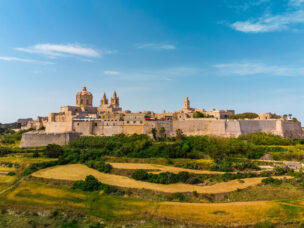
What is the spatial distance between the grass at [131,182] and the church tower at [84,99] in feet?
94.9

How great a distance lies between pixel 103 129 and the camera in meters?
39.7

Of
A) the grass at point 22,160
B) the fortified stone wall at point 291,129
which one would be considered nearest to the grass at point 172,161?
the grass at point 22,160

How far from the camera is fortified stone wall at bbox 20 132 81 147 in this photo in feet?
120

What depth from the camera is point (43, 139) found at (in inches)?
1462

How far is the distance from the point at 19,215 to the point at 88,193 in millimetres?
4401

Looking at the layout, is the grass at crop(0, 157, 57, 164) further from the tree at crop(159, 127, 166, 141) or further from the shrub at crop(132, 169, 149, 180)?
the tree at crop(159, 127, 166, 141)

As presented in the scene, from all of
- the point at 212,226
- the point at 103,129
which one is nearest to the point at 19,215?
the point at 212,226

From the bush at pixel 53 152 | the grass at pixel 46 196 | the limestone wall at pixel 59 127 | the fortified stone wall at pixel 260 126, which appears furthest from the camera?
the limestone wall at pixel 59 127

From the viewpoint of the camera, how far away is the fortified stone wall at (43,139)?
36625 millimetres

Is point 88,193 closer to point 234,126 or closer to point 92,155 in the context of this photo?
point 92,155

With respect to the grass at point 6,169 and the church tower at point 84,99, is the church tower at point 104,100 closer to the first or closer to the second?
the church tower at point 84,99

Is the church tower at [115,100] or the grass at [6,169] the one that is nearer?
the grass at [6,169]

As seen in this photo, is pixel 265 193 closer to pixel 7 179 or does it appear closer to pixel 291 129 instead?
pixel 7 179

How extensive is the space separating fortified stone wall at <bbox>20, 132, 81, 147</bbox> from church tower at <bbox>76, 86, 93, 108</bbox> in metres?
17.2
